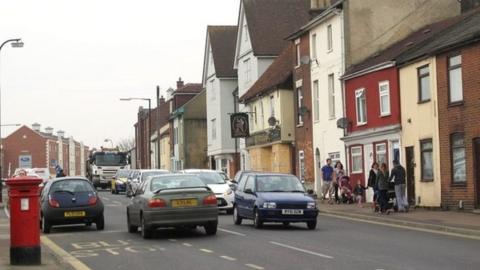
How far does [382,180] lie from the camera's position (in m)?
25.7

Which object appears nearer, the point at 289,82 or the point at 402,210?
the point at 402,210

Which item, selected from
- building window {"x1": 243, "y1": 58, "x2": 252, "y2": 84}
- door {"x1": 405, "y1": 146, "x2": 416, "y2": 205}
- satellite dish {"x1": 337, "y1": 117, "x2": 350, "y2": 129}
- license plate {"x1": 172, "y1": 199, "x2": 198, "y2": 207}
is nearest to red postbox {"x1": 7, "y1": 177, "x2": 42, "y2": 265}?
license plate {"x1": 172, "y1": 199, "x2": 198, "y2": 207}

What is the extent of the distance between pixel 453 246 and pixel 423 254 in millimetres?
1797

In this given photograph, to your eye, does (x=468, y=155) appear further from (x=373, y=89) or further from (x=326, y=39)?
(x=326, y=39)

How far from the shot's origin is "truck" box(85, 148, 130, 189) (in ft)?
205

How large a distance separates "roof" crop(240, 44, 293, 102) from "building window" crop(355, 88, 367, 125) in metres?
10.3

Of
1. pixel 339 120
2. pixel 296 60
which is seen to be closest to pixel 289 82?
pixel 296 60

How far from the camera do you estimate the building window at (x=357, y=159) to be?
3422 cm

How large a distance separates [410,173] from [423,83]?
3.52 m

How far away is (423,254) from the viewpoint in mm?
14438

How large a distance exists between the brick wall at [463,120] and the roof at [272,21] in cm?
2616

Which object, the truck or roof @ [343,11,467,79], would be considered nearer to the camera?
roof @ [343,11,467,79]

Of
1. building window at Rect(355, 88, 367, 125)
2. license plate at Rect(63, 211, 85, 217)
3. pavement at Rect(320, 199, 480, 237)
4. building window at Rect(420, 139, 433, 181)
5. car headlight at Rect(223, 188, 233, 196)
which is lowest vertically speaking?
pavement at Rect(320, 199, 480, 237)

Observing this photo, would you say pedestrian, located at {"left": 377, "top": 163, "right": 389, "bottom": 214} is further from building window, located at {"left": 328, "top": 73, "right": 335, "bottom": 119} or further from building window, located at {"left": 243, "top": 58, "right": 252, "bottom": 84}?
building window, located at {"left": 243, "top": 58, "right": 252, "bottom": 84}
